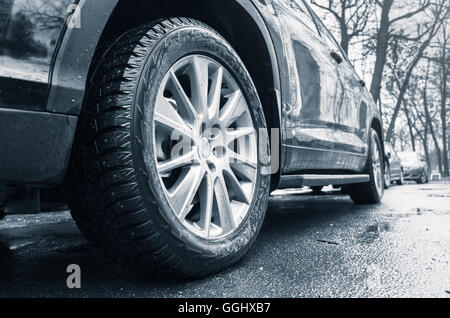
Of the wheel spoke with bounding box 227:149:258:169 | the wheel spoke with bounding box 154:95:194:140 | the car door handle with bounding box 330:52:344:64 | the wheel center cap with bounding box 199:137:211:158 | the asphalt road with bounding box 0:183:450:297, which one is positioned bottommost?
the asphalt road with bounding box 0:183:450:297

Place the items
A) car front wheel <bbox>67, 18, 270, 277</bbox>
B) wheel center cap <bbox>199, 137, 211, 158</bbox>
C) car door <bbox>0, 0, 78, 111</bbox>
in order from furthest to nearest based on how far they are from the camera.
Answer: wheel center cap <bbox>199, 137, 211, 158</bbox> → car front wheel <bbox>67, 18, 270, 277</bbox> → car door <bbox>0, 0, 78, 111</bbox>

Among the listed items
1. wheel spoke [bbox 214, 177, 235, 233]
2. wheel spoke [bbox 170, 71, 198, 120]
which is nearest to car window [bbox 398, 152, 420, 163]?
wheel spoke [bbox 214, 177, 235, 233]

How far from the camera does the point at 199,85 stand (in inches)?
63.4

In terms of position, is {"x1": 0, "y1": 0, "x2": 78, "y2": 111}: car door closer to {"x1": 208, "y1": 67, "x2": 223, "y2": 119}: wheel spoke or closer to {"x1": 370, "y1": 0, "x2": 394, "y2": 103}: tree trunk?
{"x1": 208, "y1": 67, "x2": 223, "y2": 119}: wheel spoke

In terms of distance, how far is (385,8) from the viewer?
13.0 metres

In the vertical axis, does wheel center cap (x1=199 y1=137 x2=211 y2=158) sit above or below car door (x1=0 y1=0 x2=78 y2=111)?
below

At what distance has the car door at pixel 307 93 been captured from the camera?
224cm

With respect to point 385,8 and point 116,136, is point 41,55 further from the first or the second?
point 385,8

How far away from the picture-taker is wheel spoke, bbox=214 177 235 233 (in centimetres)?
162

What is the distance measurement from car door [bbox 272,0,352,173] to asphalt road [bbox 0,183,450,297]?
0.47 meters

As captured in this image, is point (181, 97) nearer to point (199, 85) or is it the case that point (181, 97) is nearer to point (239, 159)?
point (199, 85)

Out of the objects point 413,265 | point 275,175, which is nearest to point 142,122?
point 275,175

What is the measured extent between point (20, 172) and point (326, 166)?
2.03 m

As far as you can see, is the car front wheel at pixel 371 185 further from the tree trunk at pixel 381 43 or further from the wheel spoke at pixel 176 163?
the tree trunk at pixel 381 43
